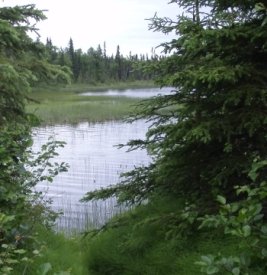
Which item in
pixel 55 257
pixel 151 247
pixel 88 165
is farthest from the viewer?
pixel 88 165

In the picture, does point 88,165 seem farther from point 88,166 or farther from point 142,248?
point 142,248

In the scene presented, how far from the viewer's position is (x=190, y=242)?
15.7 ft

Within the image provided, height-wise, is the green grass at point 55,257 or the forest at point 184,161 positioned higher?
the forest at point 184,161

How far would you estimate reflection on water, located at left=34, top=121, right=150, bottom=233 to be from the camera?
11.2 meters

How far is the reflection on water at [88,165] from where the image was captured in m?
11.2

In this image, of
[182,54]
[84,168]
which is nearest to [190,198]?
[182,54]

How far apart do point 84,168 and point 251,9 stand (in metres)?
13.2

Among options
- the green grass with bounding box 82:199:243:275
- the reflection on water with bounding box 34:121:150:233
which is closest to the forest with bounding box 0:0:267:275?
the green grass with bounding box 82:199:243:275

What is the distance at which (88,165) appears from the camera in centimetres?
1819

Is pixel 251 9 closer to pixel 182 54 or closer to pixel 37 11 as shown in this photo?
pixel 182 54

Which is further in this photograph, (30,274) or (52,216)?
(52,216)

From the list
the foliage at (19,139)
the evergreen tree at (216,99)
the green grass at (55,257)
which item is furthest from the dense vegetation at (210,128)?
the foliage at (19,139)

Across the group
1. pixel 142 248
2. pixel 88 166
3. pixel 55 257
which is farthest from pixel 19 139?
pixel 88 166

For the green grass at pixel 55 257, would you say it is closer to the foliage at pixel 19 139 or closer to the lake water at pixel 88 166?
the foliage at pixel 19 139
